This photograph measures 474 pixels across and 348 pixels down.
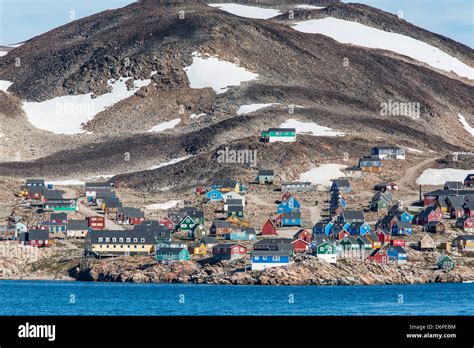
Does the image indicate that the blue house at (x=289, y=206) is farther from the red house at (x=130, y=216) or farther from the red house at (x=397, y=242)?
the red house at (x=397, y=242)

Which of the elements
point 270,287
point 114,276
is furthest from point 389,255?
point 114,276

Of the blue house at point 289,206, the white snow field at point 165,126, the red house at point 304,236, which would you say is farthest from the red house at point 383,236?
the white snow field at point 165,126

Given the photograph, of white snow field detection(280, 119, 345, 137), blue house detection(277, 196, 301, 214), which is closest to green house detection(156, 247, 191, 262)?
blue house detection(277, 196, 301, 214)

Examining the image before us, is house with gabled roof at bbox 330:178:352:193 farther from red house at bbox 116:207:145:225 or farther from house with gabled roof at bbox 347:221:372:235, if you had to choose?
red house at bbox 116:207:145:225

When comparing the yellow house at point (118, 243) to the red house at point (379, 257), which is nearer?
the red house at point (379, 257)
